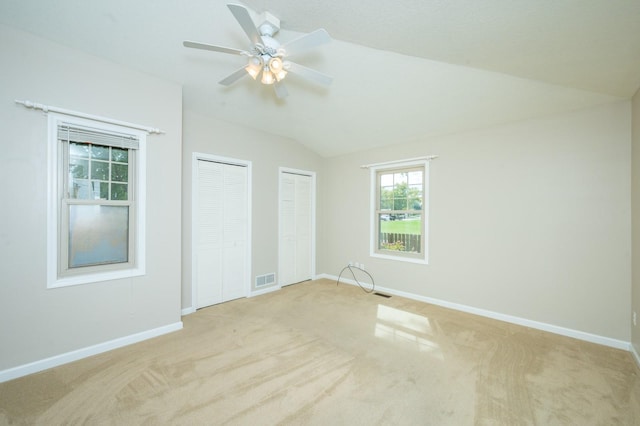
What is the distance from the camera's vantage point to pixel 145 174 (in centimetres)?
275

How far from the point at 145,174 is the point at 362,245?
3.52 metres

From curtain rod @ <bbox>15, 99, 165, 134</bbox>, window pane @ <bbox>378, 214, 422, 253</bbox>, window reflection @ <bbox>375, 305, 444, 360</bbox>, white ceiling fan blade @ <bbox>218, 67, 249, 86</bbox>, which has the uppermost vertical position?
white ceiling fan blade @ <bbox>218, 67, 249, 86</bbox>

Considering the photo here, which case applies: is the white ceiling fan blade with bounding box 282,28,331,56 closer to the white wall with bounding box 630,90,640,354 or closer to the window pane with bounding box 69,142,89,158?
the window pane with bounding box 69,142,89,158

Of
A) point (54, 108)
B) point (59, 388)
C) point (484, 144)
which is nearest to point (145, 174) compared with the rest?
point (54, 108)

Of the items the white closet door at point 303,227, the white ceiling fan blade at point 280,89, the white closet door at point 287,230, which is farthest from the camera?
the white closet door at point 303,227

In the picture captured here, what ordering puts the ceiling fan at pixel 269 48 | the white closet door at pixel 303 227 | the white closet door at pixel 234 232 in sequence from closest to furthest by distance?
1. the ceiling fan at pixel 269 48
2. the white closet door at pixel 234 232
3. the white closet door at pixel 303 227

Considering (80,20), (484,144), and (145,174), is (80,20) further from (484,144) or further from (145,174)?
(484,144)

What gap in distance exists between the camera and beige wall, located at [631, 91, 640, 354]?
7.84 ft

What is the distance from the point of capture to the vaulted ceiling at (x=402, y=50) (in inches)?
67.7

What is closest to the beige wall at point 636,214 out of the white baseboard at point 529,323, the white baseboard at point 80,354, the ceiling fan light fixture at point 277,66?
the white baseboard at point 529,323

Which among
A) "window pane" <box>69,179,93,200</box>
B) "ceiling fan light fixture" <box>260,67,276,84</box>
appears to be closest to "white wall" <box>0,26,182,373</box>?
"window pane" <box>69,179,93,200</box>

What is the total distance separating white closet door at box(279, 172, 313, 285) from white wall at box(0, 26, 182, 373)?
209 centimetres

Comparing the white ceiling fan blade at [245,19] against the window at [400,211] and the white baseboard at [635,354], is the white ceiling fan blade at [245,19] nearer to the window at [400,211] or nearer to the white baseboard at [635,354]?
the window at [400,211]

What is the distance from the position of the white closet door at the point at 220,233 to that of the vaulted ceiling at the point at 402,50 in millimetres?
970
